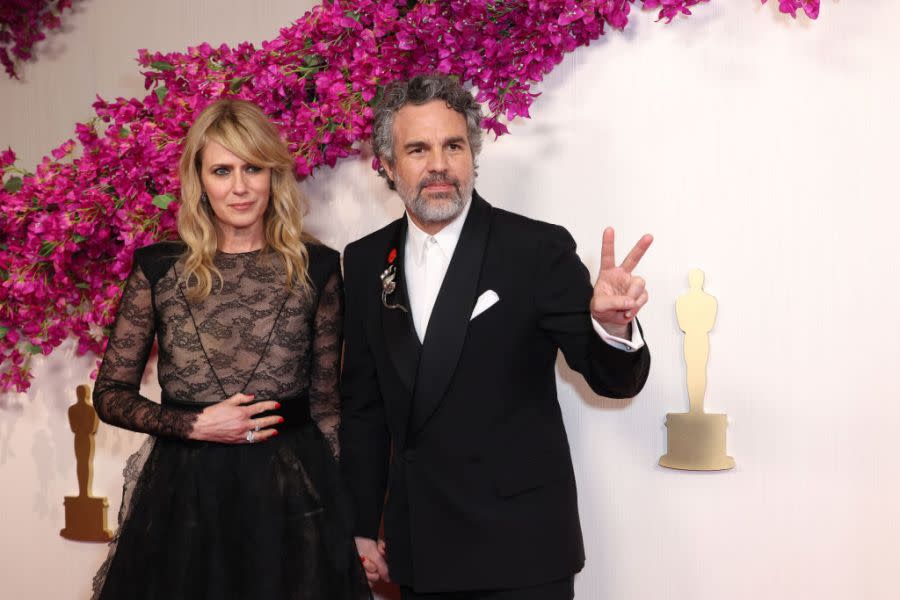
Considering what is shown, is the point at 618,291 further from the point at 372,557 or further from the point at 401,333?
the point at 372,557

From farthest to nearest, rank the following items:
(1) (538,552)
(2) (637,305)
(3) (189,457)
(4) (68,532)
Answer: (4) (68,532) → (3) (189,457) → (1) (538,552) → (2) (637,305)

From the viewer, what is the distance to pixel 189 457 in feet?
6.87

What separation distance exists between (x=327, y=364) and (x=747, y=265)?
1.10 m

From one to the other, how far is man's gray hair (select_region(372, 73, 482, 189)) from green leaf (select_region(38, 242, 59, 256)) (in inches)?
49.4

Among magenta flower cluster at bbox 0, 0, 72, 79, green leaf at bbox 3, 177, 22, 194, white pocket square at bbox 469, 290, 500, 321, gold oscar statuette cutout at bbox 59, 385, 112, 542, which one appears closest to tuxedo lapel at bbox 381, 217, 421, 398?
white pocket square at bbox 469, 290, 500, 321

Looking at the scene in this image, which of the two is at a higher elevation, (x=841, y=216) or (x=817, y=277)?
(x=841, y=216)

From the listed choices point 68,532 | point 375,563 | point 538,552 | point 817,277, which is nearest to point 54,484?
point 68,532

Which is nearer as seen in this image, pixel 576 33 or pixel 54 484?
pixel 576 33

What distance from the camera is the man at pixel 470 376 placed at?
6.43ft

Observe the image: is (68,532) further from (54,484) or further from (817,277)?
(817,277)

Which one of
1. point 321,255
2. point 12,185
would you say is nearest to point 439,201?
point 321,255

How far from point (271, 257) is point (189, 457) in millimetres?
528

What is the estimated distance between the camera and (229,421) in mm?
2029

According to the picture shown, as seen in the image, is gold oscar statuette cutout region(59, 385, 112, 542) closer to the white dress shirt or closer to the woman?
the woman
